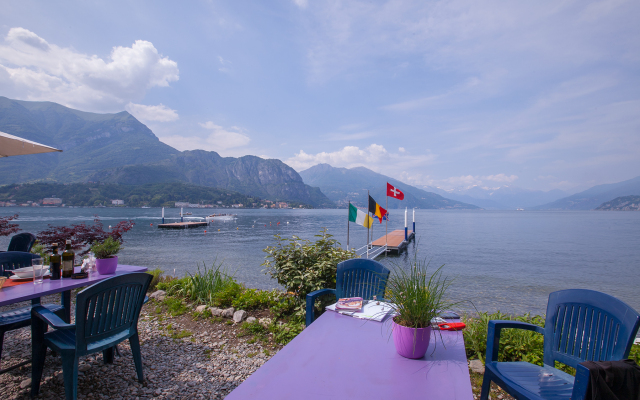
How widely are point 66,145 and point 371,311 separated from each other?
212 metres

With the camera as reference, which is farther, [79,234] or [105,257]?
[79,234]

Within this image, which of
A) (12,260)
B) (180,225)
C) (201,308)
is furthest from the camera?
(180,225)

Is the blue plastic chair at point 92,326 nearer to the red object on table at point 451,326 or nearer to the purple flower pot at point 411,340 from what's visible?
the purple flower pot at point 411,340

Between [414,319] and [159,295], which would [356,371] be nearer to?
[414,319]

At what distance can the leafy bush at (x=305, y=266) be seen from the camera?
381cm

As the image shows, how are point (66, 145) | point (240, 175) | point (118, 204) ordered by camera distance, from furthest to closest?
1. point (240, 175)
2. point (66, 145)
3. point (118, 204)

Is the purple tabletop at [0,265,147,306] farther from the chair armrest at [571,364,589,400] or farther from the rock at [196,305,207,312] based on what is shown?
the chair armrest at [571,364,589,400]

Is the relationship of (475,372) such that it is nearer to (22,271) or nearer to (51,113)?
(22,271)

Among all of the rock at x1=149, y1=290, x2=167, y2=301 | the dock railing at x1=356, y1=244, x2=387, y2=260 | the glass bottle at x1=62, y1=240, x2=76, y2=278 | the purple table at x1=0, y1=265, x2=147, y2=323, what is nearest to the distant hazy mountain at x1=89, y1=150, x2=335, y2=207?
the dock railing at x1=356, y1=244, x2=387, y2=260

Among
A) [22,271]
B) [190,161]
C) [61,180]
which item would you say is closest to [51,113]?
[190,161]

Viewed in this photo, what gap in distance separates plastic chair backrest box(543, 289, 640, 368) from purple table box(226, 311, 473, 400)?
0.96 meters

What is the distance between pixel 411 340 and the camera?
5.05 ft

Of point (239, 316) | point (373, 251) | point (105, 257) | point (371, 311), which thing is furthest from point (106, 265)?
point (373, 251)

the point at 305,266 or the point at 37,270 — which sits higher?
the point at 37,270
